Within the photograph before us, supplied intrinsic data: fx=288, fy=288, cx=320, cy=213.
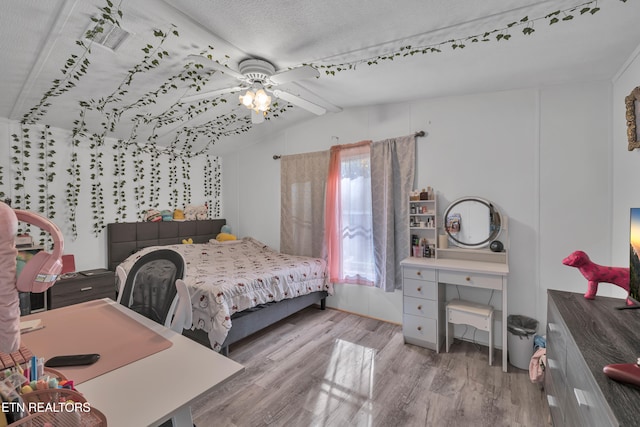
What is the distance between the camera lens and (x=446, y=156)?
121 inches

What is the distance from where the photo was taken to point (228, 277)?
283 centimetres

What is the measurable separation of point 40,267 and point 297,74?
186cm

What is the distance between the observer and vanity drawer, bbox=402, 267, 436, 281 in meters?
2.73

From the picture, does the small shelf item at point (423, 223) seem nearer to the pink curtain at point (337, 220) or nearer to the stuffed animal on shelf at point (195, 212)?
the pink curtain at point (337, 220)

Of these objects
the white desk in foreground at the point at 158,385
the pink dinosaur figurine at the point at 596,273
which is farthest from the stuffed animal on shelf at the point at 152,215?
the pink dinosaur figurine at the point at 596,273

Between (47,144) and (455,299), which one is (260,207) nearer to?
(47,144)

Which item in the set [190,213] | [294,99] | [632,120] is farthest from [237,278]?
[632,120]

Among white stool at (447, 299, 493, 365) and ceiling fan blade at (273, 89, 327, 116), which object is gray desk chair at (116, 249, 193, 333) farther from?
white stool at (447, 299, 493, 365)

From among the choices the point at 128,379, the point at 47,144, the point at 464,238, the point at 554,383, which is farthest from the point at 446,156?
the point at 47,144

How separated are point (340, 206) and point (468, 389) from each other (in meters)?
2.28

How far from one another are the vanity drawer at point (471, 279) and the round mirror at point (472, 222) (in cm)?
44

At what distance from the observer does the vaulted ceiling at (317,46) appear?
1669 millimetres

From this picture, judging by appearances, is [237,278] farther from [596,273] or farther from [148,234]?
[596,273]

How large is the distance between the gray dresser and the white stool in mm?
666
